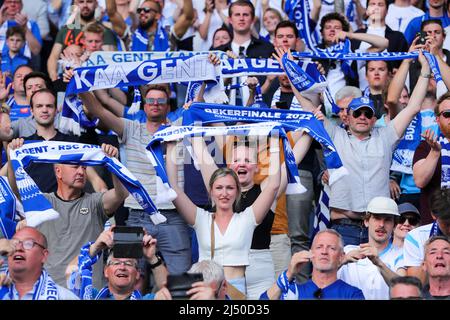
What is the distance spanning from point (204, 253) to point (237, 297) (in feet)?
2.08

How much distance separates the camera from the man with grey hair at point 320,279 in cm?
1041

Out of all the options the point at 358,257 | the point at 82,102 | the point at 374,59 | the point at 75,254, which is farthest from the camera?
the point at 374,59

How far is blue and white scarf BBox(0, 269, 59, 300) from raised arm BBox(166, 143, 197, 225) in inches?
59.2

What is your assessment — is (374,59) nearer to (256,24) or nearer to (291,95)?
(291,95)

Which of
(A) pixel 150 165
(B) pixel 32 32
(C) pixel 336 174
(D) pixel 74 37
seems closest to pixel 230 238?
(C) pixel 336 174

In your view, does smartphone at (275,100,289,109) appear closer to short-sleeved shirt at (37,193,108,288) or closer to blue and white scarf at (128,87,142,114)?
blue and white scarf at (128,87,142,114)

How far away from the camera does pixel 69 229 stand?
11.6 m

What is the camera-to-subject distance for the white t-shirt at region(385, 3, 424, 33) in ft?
50.6

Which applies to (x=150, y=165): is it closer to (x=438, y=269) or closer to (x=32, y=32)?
(x=438, y=269)

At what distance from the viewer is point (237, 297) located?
10.7 meters

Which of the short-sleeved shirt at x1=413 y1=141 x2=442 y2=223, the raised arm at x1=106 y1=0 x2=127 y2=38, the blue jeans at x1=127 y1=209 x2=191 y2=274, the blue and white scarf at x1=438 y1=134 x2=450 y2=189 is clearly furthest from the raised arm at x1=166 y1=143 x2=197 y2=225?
the raised arm at x1=106 y1=0 x2=127 y2=38

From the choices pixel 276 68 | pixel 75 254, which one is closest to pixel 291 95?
pixel 276 68

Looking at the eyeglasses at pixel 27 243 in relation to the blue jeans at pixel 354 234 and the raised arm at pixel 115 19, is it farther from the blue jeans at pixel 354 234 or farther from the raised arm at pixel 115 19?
the raised arm at pixel 115 19

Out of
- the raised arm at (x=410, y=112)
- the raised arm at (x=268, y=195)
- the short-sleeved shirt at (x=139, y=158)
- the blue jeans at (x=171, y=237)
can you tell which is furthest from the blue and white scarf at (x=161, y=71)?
the raised arm at (x=410, y=112)
